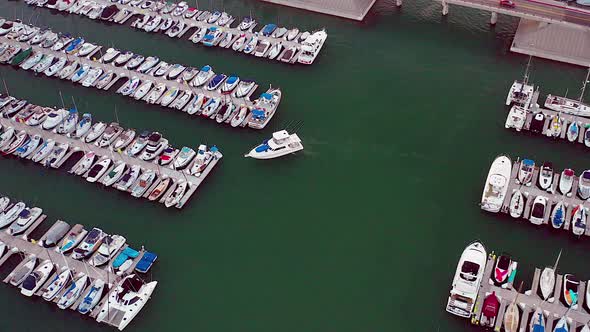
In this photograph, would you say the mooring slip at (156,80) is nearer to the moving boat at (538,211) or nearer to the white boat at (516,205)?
the white boat at (516,205)

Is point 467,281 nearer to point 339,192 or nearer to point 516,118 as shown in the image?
point 339,192

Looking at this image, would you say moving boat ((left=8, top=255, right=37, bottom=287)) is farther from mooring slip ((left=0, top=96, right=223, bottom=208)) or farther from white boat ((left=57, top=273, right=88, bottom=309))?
mooring slip ((left=0, top=96, right=223, bottom=208))

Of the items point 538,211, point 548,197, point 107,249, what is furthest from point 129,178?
point 548,197

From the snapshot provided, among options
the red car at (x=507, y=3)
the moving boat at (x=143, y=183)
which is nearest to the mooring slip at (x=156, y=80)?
the moving boat at (x=143, y=183)

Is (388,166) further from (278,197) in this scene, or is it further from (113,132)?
(113,132)

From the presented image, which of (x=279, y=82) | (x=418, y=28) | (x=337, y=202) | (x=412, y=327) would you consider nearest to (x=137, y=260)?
(x=337, y=202)

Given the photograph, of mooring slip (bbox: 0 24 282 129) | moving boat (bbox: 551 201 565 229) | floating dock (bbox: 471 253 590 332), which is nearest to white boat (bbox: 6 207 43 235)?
mooring slip (bbox: 0 24 282 129)
